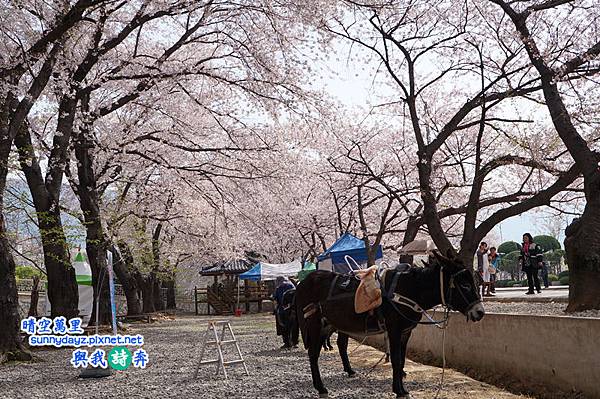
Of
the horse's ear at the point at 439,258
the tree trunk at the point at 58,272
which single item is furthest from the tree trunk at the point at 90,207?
the horse's ear at the point at 439,258

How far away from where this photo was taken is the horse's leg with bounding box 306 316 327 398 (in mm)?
7289

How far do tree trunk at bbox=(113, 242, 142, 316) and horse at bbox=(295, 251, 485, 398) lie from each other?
18.3m

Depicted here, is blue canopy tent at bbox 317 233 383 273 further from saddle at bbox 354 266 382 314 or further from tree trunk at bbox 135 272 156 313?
tree trunk at bbox 135 272 156 313

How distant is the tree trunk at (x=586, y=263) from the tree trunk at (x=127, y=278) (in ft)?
62.5

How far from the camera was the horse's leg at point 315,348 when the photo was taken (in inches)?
287

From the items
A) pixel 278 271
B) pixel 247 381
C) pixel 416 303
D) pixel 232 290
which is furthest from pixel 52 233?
pixel 232 290

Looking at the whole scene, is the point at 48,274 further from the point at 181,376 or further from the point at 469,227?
the point at 469,227

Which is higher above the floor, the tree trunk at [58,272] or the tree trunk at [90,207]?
the tree trunk at [90,207]

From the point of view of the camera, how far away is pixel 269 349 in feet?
44.9

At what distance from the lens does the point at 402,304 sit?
22.2 ft

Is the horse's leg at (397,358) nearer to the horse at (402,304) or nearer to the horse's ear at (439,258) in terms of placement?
the horse at (402,304)

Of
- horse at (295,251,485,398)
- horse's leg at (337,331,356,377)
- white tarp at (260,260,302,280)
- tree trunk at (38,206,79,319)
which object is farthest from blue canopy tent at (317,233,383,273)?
horse at (295,251,485,398)

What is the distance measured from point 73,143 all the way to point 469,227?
36.6ft

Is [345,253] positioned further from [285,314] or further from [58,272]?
[58,272]
